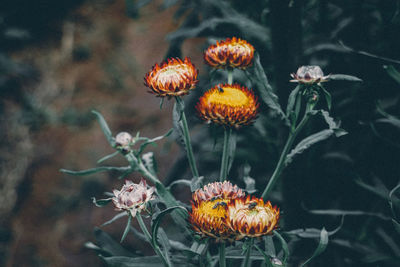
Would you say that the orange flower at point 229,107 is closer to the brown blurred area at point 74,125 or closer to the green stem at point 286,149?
the green stem at point 286,149

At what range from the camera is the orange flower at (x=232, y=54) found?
650 mm

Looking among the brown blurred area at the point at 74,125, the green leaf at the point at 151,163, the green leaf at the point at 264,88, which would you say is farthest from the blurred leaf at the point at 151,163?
the brown blurred area at the point at 74,125

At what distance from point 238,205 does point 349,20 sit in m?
0.66

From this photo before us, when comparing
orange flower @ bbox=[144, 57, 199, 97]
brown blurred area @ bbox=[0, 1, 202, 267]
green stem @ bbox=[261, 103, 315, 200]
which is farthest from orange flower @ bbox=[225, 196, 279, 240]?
brown blurred area @ bbox=[0, 1, 202, 267]

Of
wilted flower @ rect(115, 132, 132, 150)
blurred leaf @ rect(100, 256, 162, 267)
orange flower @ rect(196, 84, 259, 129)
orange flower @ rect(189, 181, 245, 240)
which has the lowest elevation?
blurred leaf @ rect(100, 256, 162, 267)

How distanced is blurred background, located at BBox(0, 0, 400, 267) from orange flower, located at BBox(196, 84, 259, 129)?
0.18 ft

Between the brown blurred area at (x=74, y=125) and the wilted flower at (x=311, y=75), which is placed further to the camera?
the brown blurred area at (x=74, y=125)

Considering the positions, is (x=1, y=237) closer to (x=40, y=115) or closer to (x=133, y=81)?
(x=40, y=115)

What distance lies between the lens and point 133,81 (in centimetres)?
294

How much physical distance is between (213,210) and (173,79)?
0.21 metres

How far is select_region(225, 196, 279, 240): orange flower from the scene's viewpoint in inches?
19.0

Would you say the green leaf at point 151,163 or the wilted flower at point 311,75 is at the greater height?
the wilted flower at point 311,75

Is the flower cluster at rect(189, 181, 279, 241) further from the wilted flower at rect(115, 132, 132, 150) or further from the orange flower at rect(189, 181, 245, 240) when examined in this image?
the wilted flower at rect(115, 132, 132, 150)

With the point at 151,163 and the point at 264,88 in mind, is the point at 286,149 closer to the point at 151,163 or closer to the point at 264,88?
the point at 264,88
